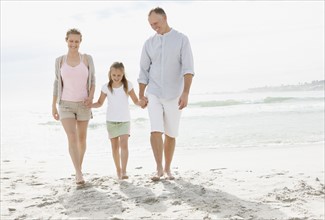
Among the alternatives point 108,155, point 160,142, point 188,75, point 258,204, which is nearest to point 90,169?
point 108,155

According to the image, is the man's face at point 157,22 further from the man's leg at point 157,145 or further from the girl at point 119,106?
the man's leg at point 157,145

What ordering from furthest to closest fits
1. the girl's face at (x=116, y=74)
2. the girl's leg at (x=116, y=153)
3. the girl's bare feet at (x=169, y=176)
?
the girl's leg at (x=116, y=153) → the girl's face at (x=116, y=74) → the girl's bare feet at (x=169, y=176)

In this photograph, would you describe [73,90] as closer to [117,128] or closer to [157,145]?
[117,128]

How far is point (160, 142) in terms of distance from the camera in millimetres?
4930

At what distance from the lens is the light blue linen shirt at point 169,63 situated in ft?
15.6

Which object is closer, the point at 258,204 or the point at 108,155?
the point at 258,204

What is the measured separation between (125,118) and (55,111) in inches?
33.2

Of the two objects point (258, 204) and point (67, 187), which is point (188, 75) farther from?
point (67, 187)

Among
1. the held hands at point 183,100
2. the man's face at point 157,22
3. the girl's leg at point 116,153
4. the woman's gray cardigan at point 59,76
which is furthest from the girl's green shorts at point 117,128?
the man's face at point 157,22

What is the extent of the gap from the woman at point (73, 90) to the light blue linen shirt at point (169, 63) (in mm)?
762

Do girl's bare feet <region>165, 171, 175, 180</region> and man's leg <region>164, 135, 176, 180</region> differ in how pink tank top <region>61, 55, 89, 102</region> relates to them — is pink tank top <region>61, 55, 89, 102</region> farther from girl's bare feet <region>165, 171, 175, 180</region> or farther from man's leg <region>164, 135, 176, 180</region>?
girl's bare feet <region>165, 171, 175, 180</region>

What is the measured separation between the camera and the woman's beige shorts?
4938mm

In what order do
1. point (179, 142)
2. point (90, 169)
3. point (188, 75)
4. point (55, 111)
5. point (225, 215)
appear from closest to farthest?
1. point (225, 215)
2. point (188, 75)
3. point (55, 111)
4. point (90, 169)
5. point (179, 142)

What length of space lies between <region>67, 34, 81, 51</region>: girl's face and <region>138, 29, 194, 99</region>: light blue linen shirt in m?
0.82
